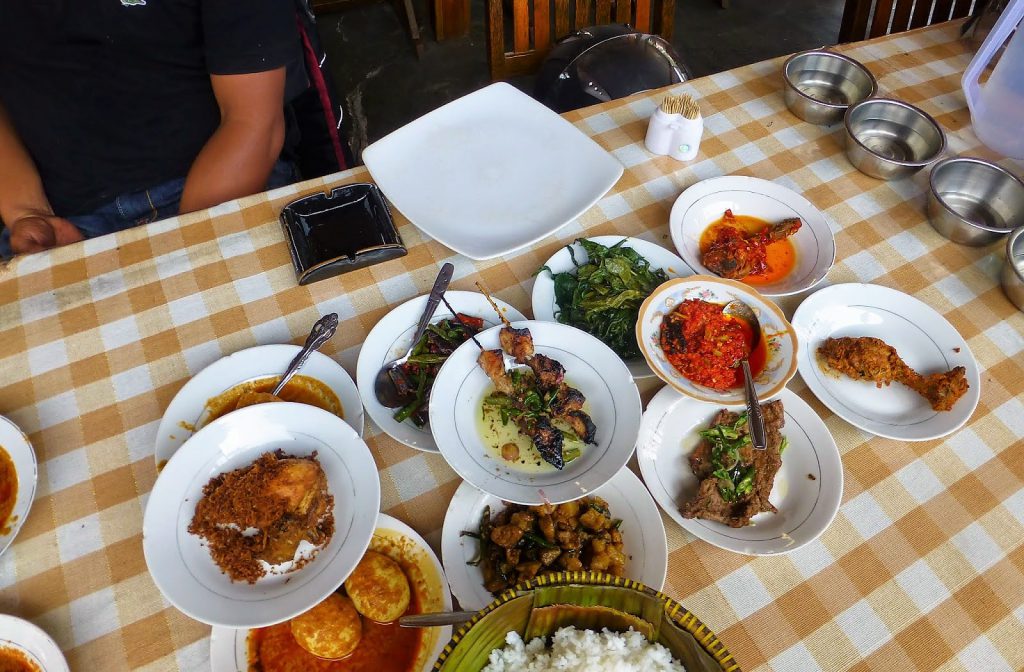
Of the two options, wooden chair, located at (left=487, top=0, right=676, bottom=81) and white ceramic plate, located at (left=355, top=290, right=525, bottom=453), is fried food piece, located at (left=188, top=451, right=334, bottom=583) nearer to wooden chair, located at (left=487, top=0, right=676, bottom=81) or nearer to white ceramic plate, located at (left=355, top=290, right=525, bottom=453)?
white ceramic plate, located at (left=355, top=290, right=525, bottom=453)

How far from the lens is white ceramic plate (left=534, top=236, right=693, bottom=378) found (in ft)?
5.71

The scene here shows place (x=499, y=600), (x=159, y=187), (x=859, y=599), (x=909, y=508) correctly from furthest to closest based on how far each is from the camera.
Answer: (x=159, y=187) → (x=909, y=508) → (x=859, y=599) → (x=499, y=600)

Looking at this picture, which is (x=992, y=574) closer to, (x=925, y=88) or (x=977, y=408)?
(x=977, y=408)

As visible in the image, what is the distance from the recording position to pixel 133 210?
2.41m

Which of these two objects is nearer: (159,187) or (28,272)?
(28,272)

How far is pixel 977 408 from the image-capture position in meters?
1.64

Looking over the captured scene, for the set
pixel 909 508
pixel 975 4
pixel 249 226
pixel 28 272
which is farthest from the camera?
pixel 975 4

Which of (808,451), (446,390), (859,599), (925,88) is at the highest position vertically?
(925,88)

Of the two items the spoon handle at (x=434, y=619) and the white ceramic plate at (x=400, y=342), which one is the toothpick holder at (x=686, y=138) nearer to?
the white ceramic plate at (x=400, y=342)

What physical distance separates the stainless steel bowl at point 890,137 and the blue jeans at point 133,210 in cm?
234

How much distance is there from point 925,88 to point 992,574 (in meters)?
2.03

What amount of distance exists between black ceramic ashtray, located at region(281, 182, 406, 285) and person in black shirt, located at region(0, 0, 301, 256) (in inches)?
21.0

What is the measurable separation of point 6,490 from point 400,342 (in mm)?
985

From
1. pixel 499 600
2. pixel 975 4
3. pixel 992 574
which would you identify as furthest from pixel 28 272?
pixel 975 4
